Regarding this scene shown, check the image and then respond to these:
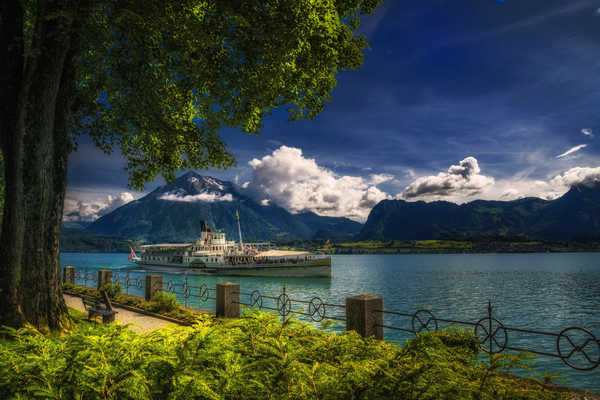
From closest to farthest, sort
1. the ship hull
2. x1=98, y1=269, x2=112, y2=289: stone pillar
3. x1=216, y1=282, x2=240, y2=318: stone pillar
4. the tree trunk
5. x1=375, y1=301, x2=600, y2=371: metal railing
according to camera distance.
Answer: x1=375, y1=301, x2=600, y2=371: metal railing, the tree trunk, x1=216, y1=282, x2=240, y2=318: stone pillar, x1=98, y1=269, x2=112, y2=289: stone pillar, the ship hull

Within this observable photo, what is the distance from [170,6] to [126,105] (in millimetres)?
4692

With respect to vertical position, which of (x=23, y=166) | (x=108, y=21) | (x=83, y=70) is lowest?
(x=23, y=166)

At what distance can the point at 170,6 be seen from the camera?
29.9 ft

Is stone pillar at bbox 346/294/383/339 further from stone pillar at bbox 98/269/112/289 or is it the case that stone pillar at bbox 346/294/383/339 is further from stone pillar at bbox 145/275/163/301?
stone pillar at bbox 98/269/112/289

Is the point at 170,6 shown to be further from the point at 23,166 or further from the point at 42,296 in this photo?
the point at 42,296

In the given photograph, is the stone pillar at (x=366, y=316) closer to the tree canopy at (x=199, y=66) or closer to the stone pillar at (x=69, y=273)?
the tree canopy at (x=199, y=66)

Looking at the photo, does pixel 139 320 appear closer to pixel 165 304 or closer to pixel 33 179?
pixel 165 304

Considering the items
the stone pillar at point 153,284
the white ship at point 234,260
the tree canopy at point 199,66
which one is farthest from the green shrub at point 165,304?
the white ship at point 234,260

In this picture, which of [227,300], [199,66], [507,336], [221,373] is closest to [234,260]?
[227,300]

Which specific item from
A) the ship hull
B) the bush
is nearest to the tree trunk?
the bush

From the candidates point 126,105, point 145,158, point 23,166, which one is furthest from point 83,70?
point 23,166

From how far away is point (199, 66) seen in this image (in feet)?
32.7

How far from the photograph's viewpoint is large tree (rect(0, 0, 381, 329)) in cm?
802

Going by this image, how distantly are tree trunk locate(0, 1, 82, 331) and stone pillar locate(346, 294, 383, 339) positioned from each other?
747 cm
